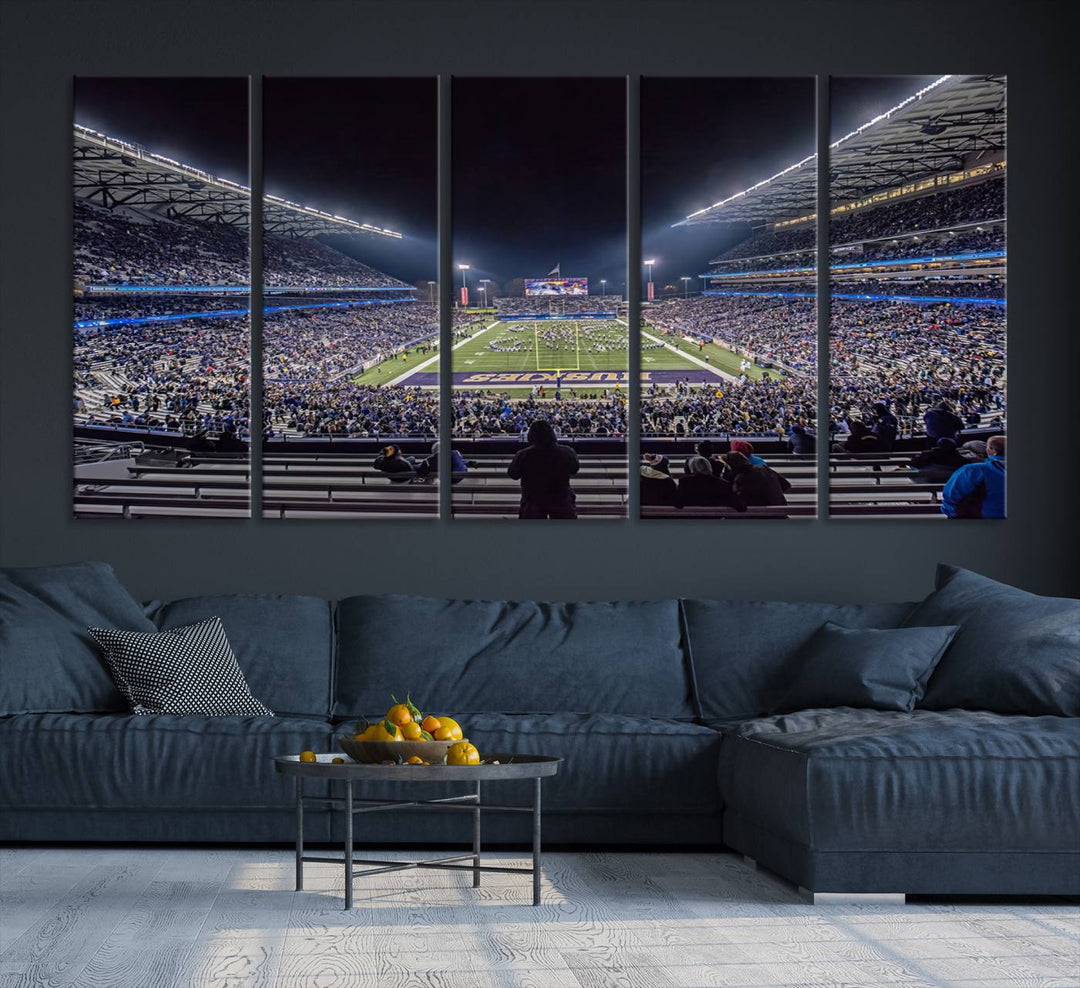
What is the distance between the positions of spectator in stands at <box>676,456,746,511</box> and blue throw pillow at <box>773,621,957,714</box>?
95 cm

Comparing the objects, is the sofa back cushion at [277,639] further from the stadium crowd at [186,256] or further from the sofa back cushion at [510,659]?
the stadium crowd at [186,256]

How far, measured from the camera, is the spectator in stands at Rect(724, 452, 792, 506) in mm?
6098

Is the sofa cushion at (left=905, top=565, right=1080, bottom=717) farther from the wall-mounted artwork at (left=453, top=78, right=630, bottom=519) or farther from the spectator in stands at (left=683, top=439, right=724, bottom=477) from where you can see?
the wall-mounted artwork at (left=453, top=78, right=630, bottom=519)

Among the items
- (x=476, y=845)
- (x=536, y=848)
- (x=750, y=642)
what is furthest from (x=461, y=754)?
(x=750, y=642)

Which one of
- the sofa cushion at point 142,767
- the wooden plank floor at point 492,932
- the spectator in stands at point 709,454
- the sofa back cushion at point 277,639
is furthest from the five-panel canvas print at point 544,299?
the wooden plank floor at point 492,932

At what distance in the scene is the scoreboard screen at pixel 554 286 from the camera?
20.0 feet

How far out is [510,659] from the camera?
545 centimetres

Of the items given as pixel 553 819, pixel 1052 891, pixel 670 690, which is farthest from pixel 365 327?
pixel 1052 891

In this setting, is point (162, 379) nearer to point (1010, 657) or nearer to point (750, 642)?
point (750, 642)

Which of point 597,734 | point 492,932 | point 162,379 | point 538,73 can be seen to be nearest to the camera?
point 492,932

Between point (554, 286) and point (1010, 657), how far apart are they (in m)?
2.42

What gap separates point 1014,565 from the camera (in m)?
6.16

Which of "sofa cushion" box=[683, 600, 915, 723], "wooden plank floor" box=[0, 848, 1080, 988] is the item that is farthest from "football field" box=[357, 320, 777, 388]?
"wooden plank floor" box=[0, 848, 1080, 988]

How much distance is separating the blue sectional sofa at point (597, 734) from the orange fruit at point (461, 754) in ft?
2.43
